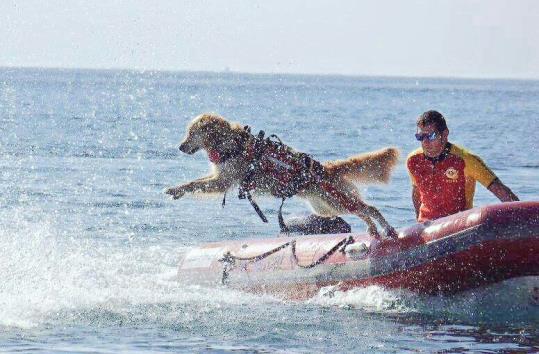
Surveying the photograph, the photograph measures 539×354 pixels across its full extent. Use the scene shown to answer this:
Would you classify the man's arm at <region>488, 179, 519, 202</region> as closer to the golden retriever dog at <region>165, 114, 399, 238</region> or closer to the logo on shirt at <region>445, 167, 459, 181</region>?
the logo on shirt at <region>445, 167, 459, 181</region>

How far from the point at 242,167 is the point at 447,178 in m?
2.04

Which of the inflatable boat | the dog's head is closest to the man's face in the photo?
the inflatable boat

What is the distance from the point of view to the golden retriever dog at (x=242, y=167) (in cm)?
1038

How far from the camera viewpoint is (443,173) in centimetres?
942

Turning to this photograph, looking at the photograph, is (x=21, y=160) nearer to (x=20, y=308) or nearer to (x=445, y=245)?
(x=20, y=308)

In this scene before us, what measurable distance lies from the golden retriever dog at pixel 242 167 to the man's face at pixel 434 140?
3.55 ft

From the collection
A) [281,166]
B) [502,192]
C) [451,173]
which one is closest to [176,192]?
[281,166]

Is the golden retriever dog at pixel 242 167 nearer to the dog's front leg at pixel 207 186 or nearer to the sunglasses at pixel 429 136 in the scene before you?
the dog's front leg at pixel 207 186

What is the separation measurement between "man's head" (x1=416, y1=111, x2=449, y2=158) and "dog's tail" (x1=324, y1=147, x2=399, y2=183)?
1.04 meters

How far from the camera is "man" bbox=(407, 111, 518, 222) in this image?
9.32m

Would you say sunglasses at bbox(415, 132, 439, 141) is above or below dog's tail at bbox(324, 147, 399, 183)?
above

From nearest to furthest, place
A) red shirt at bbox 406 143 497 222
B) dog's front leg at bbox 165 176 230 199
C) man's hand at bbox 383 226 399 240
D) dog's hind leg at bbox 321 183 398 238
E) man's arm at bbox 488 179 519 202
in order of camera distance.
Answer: man's arm at bbox 488 179 519 202, red shirt at bbox 406 143 497 222, man's hand at bbox 383 226 399 240, dog's hind leg at bbox 321 183 398 238, dog's front leg at bbox 165 176 230 199

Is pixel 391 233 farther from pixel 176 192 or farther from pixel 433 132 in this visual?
pixel 176 192

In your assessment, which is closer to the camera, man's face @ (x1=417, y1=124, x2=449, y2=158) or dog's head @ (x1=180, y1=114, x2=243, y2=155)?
man's face @ (x1=417, y1=124, x2=449, y2=158)
